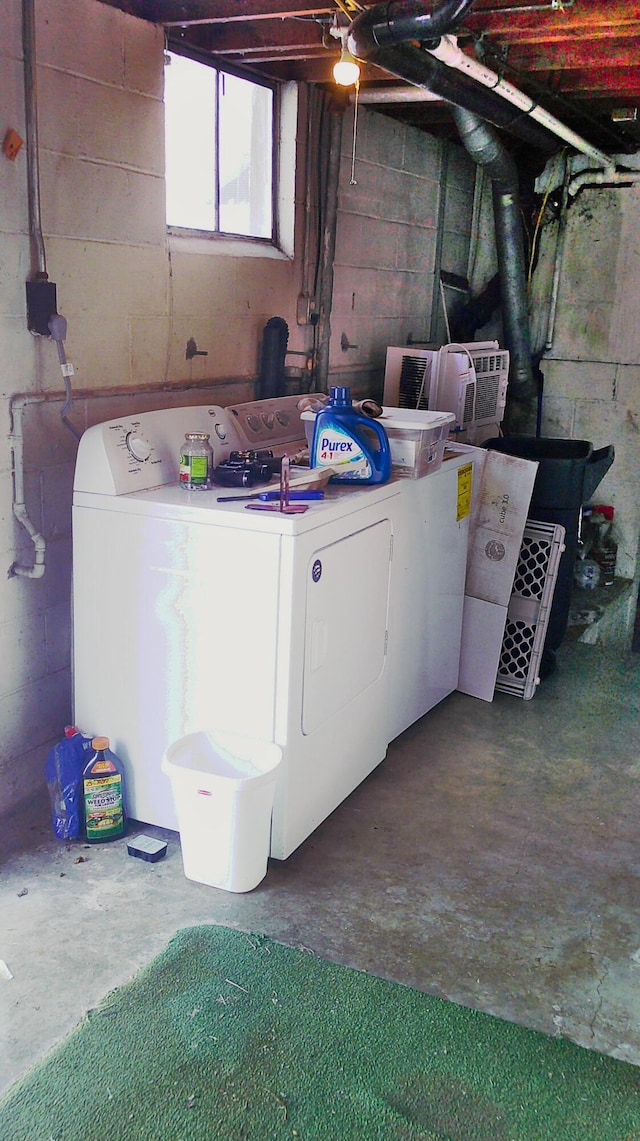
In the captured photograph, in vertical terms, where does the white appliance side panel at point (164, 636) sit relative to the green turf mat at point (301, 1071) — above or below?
A: above

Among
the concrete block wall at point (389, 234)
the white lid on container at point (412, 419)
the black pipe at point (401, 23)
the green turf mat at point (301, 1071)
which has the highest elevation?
the black pipe at point (401, 23)

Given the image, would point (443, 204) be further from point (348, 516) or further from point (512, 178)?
point (348, 516)

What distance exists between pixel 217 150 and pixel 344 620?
6.34 ft

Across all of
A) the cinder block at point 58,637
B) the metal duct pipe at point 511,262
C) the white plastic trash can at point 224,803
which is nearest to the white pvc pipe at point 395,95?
the metal duct pipe at point 511,262

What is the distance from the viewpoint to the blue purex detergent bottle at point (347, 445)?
3.04 metres

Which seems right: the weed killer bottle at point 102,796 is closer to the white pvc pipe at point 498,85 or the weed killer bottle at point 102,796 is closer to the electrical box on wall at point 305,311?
the electrical box on wall at point 305,311

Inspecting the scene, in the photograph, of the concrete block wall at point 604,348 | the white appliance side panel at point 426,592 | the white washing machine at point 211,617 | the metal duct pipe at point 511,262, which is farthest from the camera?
the concrete block wall at point 604,348

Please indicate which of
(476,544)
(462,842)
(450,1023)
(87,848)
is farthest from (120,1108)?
(476,544)

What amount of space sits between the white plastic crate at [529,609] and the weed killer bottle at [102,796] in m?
1.86

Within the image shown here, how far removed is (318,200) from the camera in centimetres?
417

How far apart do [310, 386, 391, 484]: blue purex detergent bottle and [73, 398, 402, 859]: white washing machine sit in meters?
0.07

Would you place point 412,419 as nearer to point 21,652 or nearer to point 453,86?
point 453,86

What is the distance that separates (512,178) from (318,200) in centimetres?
147

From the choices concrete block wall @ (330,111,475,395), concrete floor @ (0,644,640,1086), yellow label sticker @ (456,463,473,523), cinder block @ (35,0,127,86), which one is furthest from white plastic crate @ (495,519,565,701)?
cinder block @ (35,0,127,86)
